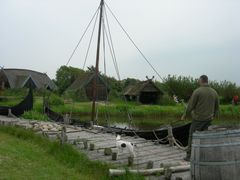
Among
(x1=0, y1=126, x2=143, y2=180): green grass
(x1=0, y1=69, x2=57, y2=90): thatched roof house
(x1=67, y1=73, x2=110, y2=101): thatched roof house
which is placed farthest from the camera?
(x1=0, y1=69, x2=57, y2=90): thatched roof house

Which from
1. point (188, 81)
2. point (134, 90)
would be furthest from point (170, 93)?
point (134, 90)

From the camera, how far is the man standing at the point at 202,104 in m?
7.17

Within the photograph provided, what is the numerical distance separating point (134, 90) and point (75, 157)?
3500 centimetres

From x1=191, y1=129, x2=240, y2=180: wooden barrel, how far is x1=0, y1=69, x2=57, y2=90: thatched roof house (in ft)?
145

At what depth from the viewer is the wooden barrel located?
5.10 meters

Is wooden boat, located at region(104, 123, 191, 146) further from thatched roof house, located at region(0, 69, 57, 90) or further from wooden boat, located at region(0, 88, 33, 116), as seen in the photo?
thatched roof house, located at region(0, 69, 57, 90)

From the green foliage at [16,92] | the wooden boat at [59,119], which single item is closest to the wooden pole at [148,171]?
the wooden boat at [59,119]

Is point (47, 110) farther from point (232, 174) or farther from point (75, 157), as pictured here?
point (232, 174)

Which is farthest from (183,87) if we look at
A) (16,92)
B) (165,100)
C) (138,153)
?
(138,153)

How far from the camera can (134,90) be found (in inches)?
1695

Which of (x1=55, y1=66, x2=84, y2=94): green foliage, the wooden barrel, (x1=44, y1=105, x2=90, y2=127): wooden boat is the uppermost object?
(x1=55, y1=66, x2=84, y2=94): green foliage

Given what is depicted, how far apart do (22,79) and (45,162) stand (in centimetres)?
4438

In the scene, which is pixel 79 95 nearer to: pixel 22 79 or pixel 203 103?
pixel 22 79

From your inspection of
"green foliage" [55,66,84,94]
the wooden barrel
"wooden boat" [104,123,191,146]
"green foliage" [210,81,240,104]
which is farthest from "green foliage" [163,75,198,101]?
the wooden barrel
